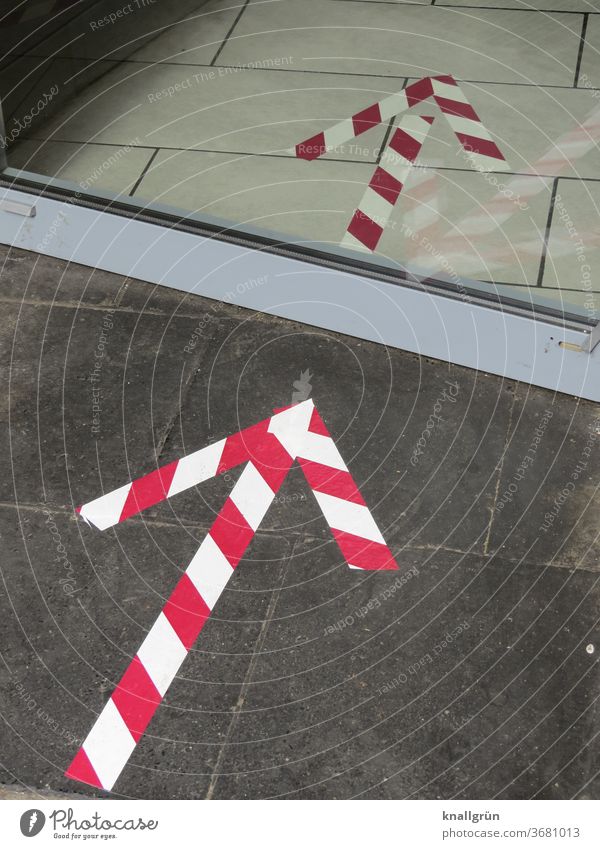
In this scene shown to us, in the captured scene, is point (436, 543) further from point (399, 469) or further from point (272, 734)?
point (272, 734)

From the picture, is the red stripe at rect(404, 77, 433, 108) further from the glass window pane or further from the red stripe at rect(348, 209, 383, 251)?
the red stripe at rect(348, 209, 383, 251)

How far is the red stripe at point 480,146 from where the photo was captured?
3.62 m

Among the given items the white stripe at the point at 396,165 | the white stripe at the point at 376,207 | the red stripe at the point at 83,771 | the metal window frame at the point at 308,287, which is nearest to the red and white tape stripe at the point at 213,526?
the red stripe at the point at 83,771

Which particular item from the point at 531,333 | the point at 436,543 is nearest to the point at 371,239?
the point at 531,333

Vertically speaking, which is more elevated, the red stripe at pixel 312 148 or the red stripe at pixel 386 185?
the red stripe at pixel 312 148

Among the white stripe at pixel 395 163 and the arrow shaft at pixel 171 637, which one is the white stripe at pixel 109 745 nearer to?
the arrow shaft at pixel 171 637

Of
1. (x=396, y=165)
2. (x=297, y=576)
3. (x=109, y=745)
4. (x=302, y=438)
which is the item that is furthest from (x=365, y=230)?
(x=109, y=745)

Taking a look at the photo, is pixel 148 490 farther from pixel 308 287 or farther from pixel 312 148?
pixel 312 148

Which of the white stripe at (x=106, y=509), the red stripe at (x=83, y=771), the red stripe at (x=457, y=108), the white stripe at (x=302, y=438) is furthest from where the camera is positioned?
the red stripe at (x=457, y=108)

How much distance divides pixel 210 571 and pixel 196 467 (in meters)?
Result: 0.40

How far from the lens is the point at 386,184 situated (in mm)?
3734

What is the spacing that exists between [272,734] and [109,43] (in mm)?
2512

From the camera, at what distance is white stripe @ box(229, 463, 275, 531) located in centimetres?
331

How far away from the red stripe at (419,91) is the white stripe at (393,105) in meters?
0.02
